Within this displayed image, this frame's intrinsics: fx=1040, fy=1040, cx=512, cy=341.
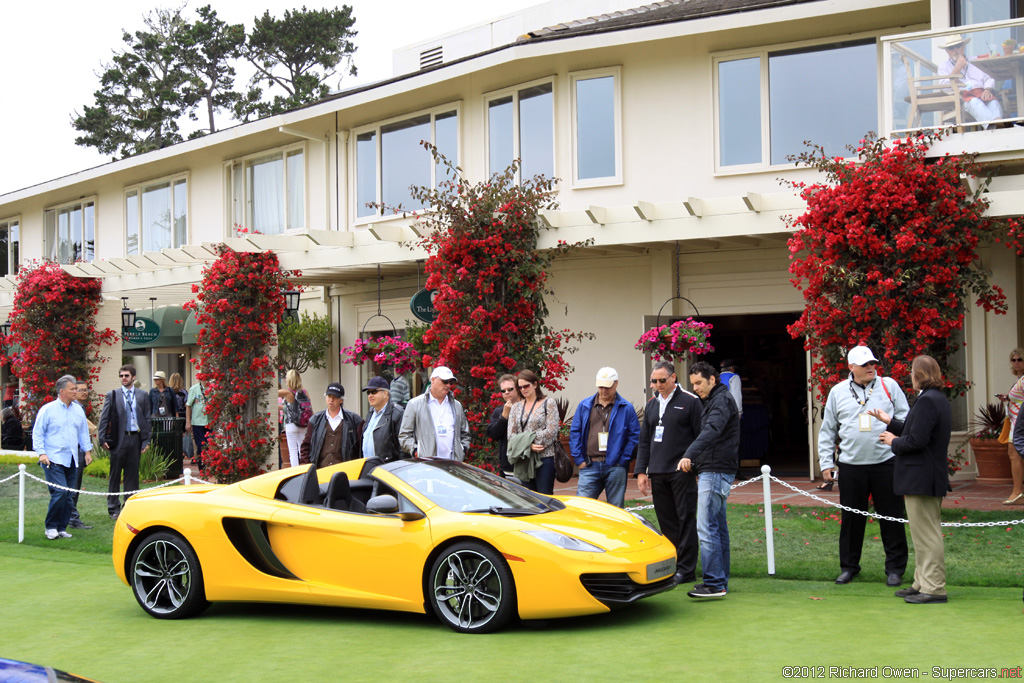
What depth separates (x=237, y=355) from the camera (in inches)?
667

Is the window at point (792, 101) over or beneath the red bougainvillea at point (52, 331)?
over

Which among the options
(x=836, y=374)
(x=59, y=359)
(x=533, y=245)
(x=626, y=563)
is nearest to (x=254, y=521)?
(x=626, y=563)

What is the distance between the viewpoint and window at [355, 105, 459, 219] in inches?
752

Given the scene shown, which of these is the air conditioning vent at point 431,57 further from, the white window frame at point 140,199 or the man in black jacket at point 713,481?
the man in black jacket at point 713,481

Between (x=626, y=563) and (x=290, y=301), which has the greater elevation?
(x=290, y=301)

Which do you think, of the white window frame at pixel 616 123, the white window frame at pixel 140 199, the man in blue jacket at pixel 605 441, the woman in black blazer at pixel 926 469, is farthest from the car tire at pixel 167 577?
the white window frame at pixel 140 199

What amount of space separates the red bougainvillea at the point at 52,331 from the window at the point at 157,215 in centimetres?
298

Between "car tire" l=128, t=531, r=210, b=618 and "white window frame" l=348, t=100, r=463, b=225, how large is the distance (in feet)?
36.8

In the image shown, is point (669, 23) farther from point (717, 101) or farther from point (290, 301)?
Answer: point (290, 301)

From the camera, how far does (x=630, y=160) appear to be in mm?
16766

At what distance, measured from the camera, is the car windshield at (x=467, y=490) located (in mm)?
7594

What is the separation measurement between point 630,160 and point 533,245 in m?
2.79

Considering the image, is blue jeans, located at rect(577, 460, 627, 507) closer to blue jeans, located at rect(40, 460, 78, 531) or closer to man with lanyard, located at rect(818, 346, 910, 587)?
man with lanyard, located at rect(818, 346, 910, 587)

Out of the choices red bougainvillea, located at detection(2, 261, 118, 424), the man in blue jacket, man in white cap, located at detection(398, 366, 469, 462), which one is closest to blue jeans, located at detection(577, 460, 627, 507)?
the man in blue jacket
